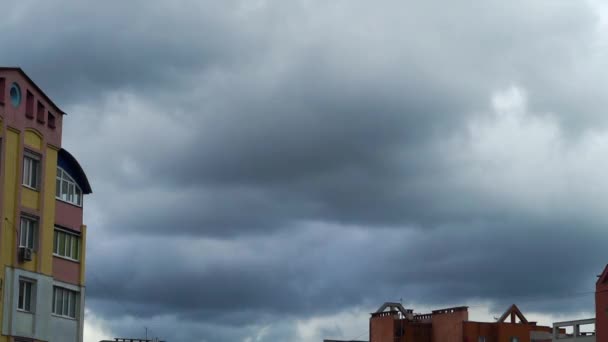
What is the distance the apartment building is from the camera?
200 ft

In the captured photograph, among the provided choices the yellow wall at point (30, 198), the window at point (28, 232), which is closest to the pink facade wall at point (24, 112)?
the yellow wall at point (30, 198)

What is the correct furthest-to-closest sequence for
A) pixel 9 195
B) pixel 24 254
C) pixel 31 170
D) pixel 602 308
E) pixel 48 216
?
pixel 602 308, pixel 48 216, pixel 31 170, pixel 24 254, pixel 9 195

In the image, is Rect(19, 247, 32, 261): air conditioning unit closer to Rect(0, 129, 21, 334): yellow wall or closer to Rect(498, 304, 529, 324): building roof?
Rect(0, 129, 21, 334): yellow wall

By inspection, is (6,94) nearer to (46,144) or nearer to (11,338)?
(46,144)

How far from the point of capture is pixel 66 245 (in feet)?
220

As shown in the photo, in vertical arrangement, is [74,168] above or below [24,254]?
above

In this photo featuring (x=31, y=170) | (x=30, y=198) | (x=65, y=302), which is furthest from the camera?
(x=65, y=302)

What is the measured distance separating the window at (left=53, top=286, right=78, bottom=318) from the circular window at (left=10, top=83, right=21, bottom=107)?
38.7 feet

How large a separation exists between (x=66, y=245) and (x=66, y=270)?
159 centimetres

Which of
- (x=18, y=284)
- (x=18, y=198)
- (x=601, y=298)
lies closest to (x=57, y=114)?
(x=18, y=198)

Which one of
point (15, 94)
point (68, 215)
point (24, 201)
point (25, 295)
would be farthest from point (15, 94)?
point (25, 295)

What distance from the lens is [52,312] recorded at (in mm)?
65188

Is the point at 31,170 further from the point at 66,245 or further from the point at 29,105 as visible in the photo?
the point at 66,245

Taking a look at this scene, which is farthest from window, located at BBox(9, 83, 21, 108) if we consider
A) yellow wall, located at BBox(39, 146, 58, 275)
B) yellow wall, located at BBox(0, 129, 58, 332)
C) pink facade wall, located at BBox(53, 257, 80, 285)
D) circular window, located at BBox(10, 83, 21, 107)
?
pink facade wall, located at BBox(53, 257, 80, 285)
